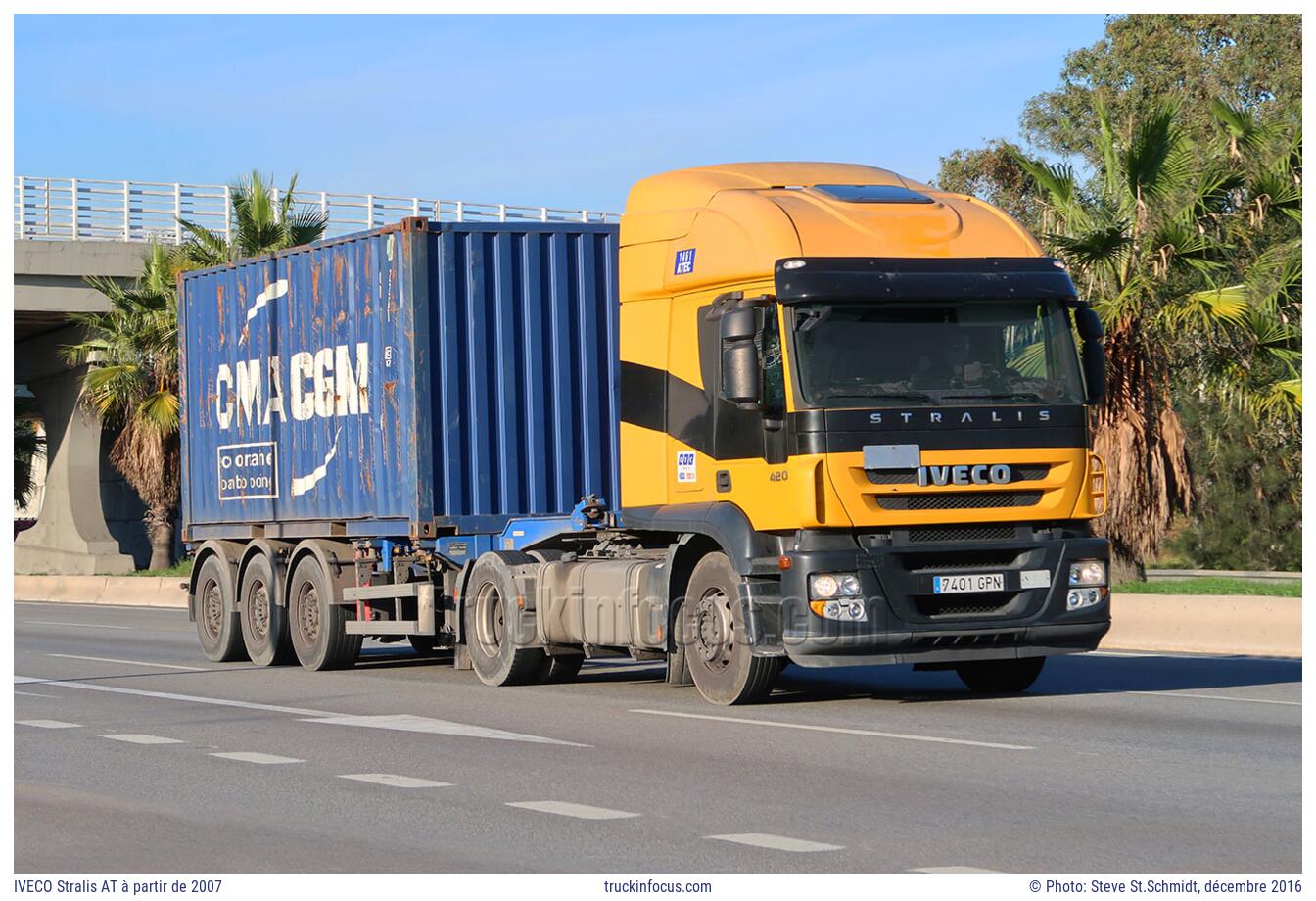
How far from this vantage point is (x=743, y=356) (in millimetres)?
13477

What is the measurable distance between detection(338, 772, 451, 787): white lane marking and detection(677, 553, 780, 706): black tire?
3.55m

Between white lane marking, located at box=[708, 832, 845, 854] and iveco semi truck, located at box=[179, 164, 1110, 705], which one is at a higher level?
iveco semi truck, located at box=[179, 164, 1110, 705]

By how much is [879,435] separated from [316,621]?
6934 millimetres

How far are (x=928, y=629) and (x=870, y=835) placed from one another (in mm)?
5049

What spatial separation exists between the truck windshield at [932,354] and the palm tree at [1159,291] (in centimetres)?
1001

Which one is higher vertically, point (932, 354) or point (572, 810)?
point (932, 354)

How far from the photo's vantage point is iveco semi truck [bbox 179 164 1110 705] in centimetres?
1355

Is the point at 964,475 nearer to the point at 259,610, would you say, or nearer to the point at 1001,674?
the point at 1001,674

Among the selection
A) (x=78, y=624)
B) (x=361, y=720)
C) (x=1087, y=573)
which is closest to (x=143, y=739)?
(x=361, y=720)

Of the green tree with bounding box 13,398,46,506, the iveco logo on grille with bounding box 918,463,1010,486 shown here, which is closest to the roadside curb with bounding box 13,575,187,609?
the green tree with bounding box 13,398,46,506

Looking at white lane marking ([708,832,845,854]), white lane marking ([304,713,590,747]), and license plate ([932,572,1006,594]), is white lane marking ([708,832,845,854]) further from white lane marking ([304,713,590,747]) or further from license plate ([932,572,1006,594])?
license plate ([932,572,1006,594])

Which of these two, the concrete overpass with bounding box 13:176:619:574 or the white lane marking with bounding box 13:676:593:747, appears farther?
the concrete overpass with bounding box 13:176:619:574

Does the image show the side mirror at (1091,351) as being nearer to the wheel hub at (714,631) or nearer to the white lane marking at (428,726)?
the wheel hub at (714,631)

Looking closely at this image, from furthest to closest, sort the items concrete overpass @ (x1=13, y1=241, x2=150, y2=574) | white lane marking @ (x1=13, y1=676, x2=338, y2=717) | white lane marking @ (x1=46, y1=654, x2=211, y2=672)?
concrete overpass @ (x1=13, y1=241, x2=150, y2=574) → white lane marking @ (x1=46, y1=654, x2=211, y2=672) → white lane marking @ (x1=13, y1=676, x2=338, y2=717)
